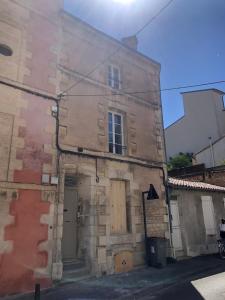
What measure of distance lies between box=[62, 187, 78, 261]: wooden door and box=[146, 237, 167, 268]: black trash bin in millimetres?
2384

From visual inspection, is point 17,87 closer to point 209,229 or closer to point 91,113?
point 91,113

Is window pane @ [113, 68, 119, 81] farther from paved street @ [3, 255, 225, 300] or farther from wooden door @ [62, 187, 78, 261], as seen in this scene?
paved street @ [3, 255, 225, 300]

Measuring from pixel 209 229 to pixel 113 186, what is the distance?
533 centimetres

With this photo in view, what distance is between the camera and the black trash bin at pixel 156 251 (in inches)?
335

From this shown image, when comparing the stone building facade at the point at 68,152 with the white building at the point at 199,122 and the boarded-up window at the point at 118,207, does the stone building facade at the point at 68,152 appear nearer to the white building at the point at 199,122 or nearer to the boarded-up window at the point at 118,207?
the boarded-up window at the point at 118,207

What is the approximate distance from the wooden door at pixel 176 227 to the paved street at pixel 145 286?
5.46 feet

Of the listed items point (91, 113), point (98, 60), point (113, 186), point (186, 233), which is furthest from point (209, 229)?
point (98, 60)

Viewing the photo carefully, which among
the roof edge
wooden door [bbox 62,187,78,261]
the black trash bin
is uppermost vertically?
the roof edge

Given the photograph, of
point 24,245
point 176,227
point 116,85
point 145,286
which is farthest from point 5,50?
point 176,227

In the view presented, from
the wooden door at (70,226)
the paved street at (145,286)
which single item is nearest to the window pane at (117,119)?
the wooden door at (70,226)

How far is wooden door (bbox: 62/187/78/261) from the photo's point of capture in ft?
25.9

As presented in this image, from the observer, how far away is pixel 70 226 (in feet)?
26.7

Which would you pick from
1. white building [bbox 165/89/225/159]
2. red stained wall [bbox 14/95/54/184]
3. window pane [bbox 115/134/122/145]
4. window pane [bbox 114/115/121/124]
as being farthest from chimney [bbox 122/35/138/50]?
white building [bbox 165/89/225/159]

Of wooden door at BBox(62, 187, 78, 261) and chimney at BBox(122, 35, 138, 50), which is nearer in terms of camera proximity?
wooden door at BBox(62, 187, 78, 261)
